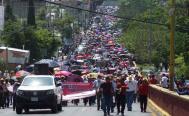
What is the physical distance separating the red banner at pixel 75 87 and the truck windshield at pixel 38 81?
12.5m

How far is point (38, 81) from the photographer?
104 feet

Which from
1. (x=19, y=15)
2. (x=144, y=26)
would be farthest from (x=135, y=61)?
(x=19, y=15)

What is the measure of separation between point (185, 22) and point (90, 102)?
39582 millimetres

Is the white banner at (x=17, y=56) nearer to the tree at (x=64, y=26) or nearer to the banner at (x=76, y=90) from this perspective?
the banner at (x=76, y=90)

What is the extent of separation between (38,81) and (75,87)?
13.6m

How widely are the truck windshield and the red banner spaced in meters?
12.5

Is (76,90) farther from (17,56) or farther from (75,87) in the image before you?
(17,56)

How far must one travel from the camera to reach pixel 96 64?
107250 millimetres

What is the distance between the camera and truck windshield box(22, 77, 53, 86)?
3158cm

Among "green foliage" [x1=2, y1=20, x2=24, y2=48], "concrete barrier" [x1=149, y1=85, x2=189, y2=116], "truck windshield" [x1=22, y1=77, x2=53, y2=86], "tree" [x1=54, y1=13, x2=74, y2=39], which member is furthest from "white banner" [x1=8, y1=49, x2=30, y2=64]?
"tree" [x1=54, y1=13, x2=74, y2=39]

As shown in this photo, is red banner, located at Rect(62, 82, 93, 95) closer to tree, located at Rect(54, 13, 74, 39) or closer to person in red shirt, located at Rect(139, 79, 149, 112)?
person in red shirt, located at Rect(139, 79, 149, 112)

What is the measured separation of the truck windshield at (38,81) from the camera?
104ft

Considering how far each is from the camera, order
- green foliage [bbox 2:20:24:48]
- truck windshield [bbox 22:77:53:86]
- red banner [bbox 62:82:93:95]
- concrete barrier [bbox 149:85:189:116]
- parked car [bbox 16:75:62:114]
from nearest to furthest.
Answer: concrete barrier [bbox 149:85:189:116], parked car [bbox 16:75:62:114], truck windshield [bbox 22:77:53:86], red banner [bbox 62:82:93:95], green foliage [bbox 2:20:24:48]

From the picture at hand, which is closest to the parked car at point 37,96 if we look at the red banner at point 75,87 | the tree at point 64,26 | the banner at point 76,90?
the banner at point 76,90
